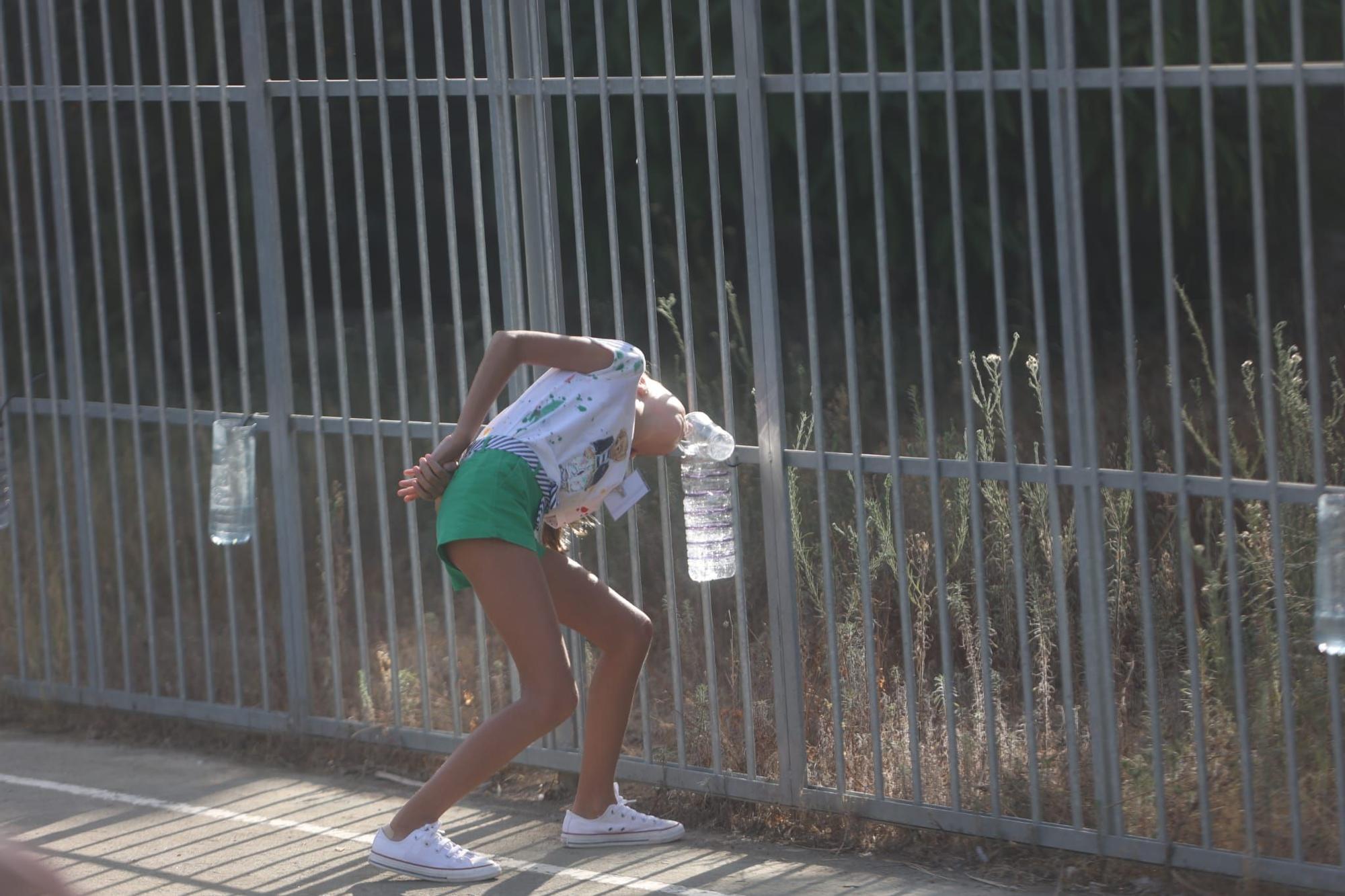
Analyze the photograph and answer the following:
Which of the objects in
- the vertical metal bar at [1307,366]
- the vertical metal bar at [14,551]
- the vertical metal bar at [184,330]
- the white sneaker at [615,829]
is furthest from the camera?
the vertical metal bar at [14,551]

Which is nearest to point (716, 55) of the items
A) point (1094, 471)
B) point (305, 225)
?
point (305, 225)

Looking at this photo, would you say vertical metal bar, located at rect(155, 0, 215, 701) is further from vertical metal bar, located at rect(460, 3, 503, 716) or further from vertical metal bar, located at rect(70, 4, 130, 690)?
vertical metal bar, located at rect(460, 3, 503, 716)

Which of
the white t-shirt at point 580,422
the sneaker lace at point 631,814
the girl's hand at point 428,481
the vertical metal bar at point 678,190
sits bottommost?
the sneaker lace at point 631,814

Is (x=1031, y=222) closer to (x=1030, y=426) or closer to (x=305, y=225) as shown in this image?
(x=305, y=225)

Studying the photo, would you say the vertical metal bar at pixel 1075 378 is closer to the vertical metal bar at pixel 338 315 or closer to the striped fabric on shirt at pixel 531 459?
the striped fabric on shirt at pixel 531 459

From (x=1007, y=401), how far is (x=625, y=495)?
110 cm

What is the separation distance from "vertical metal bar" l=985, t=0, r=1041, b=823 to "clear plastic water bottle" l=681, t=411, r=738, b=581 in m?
0.88

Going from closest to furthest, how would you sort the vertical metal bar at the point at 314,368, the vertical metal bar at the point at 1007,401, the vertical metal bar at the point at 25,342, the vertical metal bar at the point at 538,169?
the vertical metal bar at the point at 1007,401 → the vertical metal bar at the point at 538,169 → the vertical metal bar at the point at 314,368 → the vertical metal bar at the point at 25,342

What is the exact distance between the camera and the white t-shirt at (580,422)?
4.85 metres

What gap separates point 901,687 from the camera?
6.17m

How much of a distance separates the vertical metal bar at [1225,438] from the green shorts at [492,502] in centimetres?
181

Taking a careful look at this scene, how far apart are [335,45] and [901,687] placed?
492 centimetres

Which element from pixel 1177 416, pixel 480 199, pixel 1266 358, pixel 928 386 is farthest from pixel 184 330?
pixel 1266 358

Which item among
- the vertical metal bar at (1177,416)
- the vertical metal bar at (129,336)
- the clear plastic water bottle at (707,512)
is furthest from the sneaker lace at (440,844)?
the vertical metal bar at (129,336)
